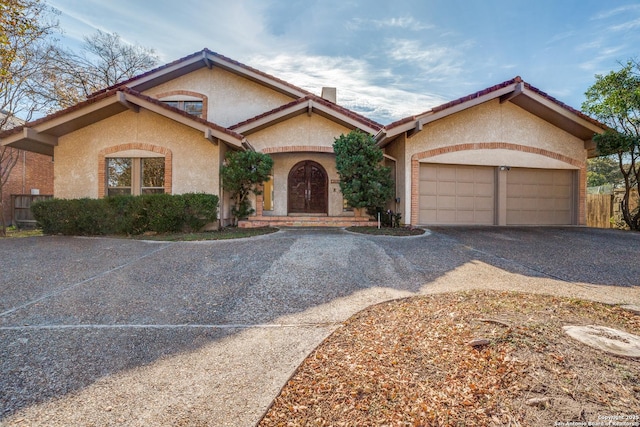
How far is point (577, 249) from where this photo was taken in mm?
7484

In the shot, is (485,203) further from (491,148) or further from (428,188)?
(428,188)

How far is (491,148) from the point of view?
36.7 ft

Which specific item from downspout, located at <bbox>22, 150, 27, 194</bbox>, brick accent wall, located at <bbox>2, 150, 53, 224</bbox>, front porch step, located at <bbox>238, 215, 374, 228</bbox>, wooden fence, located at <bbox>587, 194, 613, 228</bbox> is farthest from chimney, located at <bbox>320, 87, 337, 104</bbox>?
downspout, located at <bbox>22, 150, 27, 194</bbox>

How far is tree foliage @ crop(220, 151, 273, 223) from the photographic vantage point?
34.5 feet

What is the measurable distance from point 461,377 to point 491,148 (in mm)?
10800

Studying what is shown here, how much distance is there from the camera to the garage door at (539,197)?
11.7 metres

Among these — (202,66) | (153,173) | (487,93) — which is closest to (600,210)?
(487,93)

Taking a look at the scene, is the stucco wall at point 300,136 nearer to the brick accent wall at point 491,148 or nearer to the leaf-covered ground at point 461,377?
the brick accent wall at point 491,148

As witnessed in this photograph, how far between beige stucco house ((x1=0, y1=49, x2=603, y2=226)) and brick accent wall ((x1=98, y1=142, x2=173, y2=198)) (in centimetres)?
3

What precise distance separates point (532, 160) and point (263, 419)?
12906 mm

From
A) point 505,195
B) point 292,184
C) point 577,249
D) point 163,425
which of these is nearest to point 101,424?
point 163,425

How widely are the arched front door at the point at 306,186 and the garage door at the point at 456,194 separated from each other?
14.2 feet

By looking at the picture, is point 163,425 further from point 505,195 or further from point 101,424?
point 505,195

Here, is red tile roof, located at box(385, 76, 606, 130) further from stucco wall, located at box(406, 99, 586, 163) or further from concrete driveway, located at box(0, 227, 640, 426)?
concrete driveway, located at box(0, 227, 640, 426)
